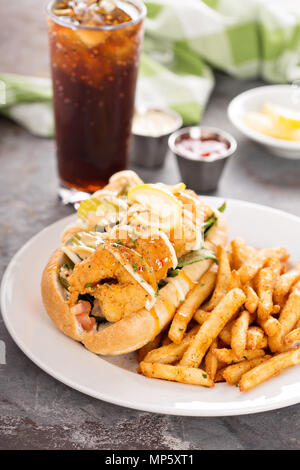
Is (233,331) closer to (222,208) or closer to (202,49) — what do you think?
(222,208)

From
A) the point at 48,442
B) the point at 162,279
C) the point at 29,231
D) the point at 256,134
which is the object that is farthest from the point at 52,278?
the point at 256,134

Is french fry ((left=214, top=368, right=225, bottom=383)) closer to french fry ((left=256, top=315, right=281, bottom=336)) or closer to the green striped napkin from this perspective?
french fry ((left=256, top=315, right=281, bottom=336))

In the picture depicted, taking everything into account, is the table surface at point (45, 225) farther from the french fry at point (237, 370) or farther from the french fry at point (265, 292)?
the french fry at point (265, 292)

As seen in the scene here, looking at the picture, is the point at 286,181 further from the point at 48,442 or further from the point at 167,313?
the point at 48,442

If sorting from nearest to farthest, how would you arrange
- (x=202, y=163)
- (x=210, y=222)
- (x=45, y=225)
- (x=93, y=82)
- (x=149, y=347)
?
1. (x=149, y=347)
2. (x=210, y=222)
3. (x=93, y=82)
4. (x=45, y=225)
5. (x=202, y=163)

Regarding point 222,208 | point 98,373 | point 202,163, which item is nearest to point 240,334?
point 98,373

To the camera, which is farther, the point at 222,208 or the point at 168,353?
the point at 222,208

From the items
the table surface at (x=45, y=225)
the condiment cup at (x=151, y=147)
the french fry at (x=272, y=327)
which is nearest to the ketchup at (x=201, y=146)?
the condiment cup at (x=151, y=147)
